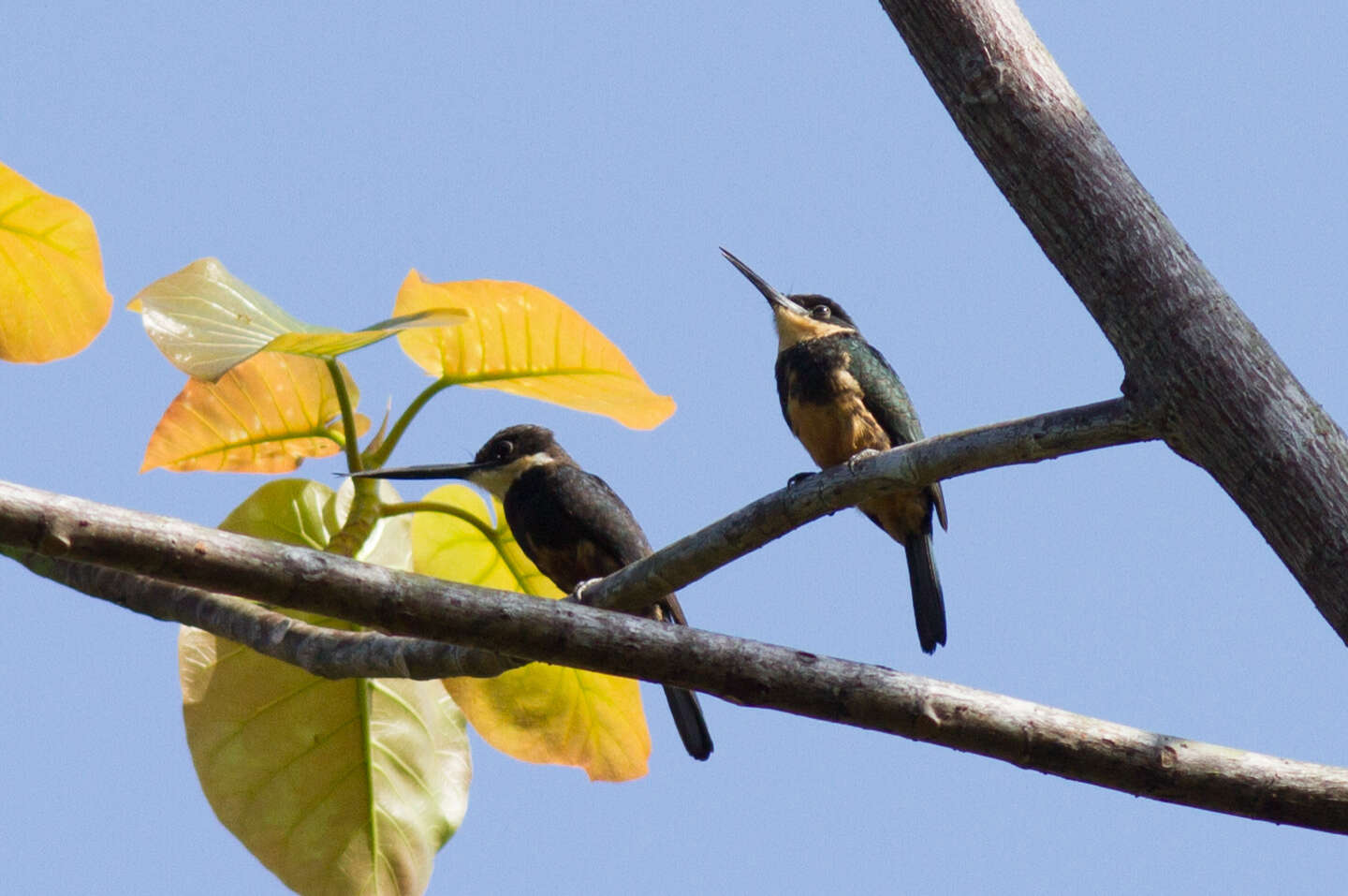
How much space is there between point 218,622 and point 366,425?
2.33 feet

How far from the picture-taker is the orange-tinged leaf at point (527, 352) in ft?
8.31

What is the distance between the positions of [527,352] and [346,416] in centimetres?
36

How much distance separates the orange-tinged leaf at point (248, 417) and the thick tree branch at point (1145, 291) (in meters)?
1.29

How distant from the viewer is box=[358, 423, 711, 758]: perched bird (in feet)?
10.2

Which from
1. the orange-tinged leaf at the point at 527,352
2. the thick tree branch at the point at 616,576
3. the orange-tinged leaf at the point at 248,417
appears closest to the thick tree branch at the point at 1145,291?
the thick tree branch at the point at 616,576

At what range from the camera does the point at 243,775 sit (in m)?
2.58

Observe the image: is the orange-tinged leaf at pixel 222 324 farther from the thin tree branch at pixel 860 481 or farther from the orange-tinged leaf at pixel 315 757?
the thin tree branch at pixel 860 481

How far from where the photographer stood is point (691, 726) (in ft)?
10.2

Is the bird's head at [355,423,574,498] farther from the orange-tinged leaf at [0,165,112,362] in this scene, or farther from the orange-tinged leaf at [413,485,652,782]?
the orange-tinged leaf at [0,165,112,362]

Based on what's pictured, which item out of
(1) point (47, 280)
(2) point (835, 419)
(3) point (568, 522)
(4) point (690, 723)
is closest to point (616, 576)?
(4) point (690, 723)

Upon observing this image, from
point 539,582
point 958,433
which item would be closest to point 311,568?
point 958,433

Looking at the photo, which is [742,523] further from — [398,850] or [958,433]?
[398,850]

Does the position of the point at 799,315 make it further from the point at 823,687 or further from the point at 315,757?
the point at 823,687

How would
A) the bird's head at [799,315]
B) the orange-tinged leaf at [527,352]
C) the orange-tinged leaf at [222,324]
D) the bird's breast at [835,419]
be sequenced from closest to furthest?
the orange-tinged leaf at [222,324] → the orange-tinged leaf at [527,352] → the bird's breast at [835,419] → the bird's head at [799,315]
